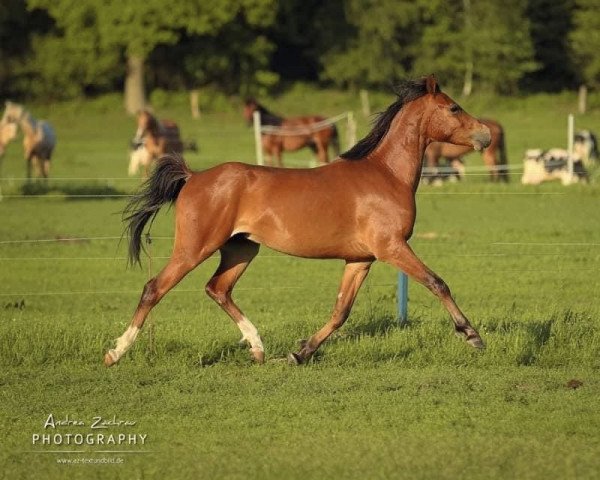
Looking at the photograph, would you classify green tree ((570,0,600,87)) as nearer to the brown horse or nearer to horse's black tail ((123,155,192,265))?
the brown horse

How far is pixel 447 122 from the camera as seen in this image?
10539 mm

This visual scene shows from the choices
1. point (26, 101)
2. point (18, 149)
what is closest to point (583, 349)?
point (18, 149)

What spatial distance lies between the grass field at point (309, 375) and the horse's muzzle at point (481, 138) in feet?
4.92

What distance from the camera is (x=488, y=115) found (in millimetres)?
45250

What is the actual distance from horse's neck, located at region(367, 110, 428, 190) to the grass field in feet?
4.34

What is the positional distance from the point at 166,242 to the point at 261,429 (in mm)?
11267

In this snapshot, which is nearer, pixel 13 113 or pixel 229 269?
pixel 229 269

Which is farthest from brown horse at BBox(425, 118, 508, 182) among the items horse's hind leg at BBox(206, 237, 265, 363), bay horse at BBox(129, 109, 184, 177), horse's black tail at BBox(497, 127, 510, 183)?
horse's hind leg at BBox(206, 237, 265, 363)

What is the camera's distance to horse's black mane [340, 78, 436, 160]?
1055cm

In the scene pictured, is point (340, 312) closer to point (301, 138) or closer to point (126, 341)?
point (126, 341)

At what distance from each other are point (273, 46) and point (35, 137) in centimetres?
2490

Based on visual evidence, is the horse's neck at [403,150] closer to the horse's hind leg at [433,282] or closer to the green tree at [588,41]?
the horse's hind leg at [433,282]

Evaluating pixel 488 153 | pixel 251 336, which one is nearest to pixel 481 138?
pixel 251 336

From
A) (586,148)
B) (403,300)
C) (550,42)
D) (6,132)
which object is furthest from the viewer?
(550,42)
